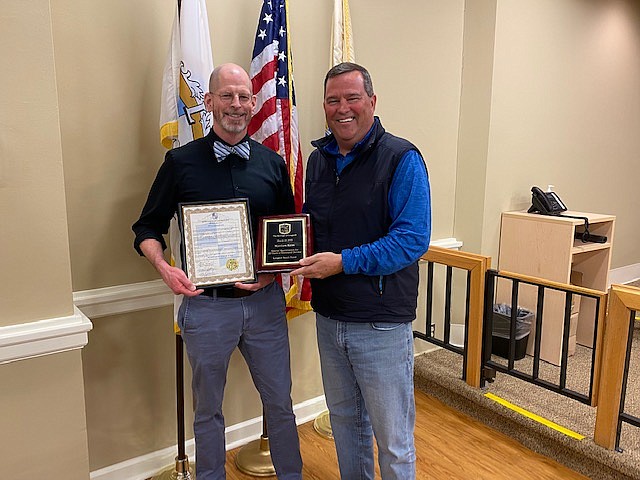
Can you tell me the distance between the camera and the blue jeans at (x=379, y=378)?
5.91 feet

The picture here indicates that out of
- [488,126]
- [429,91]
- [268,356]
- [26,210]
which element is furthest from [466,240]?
[26,210]

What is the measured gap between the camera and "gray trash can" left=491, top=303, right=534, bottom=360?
3.23 metres

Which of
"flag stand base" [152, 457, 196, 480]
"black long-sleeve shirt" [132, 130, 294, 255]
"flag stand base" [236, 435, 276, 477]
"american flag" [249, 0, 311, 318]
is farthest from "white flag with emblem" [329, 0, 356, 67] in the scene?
"flag stand base" [152, 457, 196, 480]

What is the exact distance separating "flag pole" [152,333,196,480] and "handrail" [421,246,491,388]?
4.96 feet

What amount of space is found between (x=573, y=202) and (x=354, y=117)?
2953 millimetres

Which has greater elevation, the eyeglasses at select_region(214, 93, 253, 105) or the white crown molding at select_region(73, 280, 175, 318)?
the eyeglasses at select_region(214, 93, 253, 105)

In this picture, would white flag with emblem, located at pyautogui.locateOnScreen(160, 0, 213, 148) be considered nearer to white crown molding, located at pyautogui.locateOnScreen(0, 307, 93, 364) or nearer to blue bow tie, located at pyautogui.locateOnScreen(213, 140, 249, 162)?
blue bow tie, located at pyautogui.locateOnScreen(213, 140, 249, 162)

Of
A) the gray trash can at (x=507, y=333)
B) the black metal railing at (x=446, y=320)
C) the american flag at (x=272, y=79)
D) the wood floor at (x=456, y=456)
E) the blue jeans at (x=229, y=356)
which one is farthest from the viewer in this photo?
the gray trash can at (x=507, y=333)

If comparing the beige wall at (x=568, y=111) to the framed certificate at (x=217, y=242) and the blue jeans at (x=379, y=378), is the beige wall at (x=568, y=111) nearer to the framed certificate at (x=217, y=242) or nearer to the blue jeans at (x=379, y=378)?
the blue jeans at (x=379, y=378)

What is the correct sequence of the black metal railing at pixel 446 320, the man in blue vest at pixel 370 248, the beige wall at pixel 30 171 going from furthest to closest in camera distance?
the black metal railing at pixel 446 320 < the man in blue vest at pixel 370 248 < the beige wall at pixel 30 171

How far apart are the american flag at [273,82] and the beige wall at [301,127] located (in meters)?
0.15

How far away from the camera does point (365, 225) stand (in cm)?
177

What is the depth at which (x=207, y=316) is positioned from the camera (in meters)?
1.93

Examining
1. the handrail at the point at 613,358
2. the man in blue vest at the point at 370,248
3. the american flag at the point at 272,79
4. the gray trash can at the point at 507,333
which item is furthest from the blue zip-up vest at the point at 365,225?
the gray trash can at the point at 507,333
